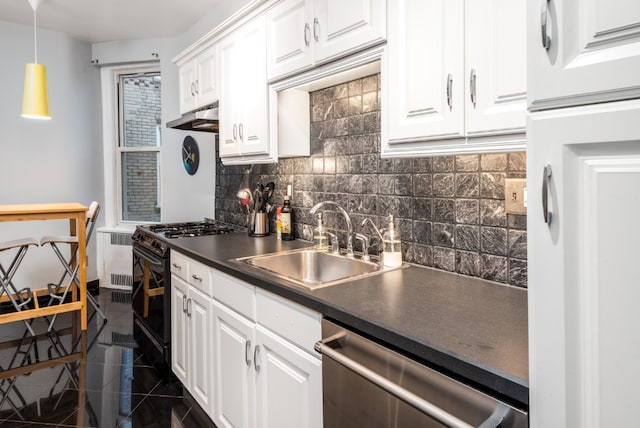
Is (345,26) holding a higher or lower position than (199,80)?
lower

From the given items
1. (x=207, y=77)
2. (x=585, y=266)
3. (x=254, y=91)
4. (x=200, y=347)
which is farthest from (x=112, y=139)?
(x=585, y=266)

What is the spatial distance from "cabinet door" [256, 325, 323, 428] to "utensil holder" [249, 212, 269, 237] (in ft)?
3.66

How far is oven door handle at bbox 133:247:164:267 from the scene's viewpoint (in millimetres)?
2492

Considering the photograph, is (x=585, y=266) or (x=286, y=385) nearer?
(x=585, y=266)

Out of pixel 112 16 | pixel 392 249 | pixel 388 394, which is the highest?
pixel 112 16

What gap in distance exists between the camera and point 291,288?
4.60 ft

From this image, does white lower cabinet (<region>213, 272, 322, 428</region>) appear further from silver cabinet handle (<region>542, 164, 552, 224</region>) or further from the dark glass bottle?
silver cabinet handle (<region>542, 164, 552, 224</region>)

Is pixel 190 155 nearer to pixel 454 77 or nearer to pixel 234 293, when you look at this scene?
pixel 234 293

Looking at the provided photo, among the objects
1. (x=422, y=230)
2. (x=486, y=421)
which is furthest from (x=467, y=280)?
(x=486, y=421)

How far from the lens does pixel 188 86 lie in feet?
10.1

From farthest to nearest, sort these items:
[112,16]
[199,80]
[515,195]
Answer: [112,16] < [199,80] < [515,195]

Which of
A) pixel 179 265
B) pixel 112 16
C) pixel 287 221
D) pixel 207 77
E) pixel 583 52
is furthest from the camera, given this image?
pixel 112 16

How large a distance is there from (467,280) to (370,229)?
1.96ft

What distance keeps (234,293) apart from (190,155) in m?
2.56
